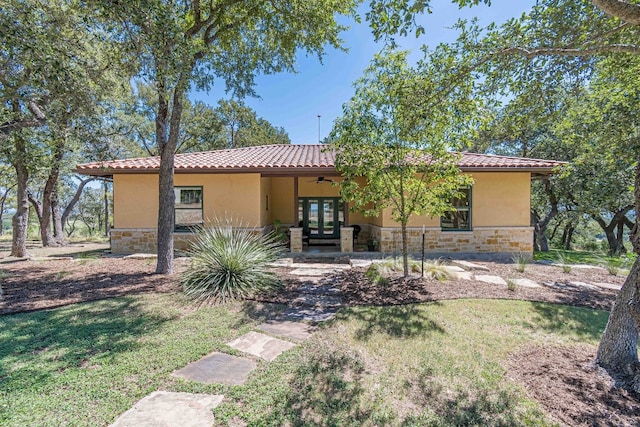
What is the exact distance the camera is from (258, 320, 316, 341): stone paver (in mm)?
3943

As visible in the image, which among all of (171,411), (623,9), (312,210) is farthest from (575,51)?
(312,210)

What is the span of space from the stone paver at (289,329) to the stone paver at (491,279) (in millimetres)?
4835

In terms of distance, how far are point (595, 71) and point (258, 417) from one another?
308 inches

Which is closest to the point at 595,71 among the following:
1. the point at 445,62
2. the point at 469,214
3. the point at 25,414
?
the point at 445,62

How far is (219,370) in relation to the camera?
3.05 m

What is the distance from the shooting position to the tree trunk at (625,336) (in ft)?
9.61

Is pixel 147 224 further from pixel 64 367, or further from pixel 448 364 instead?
pixel 448 364

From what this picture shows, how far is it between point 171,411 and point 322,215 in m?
12.1

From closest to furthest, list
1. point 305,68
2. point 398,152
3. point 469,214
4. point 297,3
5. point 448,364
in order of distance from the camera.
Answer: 1. point 448,364
2. point 398,152
3. point 297,3
4. point 305,68
5. point 469,214

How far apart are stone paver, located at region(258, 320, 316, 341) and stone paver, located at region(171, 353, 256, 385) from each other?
775mm

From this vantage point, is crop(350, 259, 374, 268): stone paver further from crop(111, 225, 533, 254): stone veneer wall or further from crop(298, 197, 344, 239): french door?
crop(298, 197, 344, 239): french door

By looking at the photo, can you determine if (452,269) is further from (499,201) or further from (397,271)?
(499,201)

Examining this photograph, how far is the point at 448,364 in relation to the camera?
3227 millimetres

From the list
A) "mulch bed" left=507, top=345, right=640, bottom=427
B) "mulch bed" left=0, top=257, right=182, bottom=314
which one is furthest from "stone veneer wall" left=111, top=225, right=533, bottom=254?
"mulch bed" left=507, top=345, right=640, bottom=427
